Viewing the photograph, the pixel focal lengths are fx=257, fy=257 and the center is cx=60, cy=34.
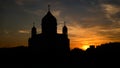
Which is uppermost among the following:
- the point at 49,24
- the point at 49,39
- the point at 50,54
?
Answer: the point at 49,24

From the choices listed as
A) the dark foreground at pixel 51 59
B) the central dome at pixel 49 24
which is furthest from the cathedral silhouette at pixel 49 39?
the dark foreground at pixel 51 59

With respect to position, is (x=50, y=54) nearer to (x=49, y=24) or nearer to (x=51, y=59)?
(x=51, y=59)

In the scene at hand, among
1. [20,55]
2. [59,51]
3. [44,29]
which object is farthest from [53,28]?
[20,55]

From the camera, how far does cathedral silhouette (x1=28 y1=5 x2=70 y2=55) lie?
52.2 metres

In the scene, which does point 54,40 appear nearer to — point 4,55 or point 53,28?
point 53,28

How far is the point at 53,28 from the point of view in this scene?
52.6 metres

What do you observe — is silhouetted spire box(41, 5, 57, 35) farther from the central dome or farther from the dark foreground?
the dark foreground

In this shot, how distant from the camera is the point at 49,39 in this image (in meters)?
52.7

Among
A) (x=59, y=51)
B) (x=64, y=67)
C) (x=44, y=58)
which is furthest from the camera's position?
(x=59, y=51)

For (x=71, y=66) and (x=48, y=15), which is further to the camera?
(x=48, y=15)

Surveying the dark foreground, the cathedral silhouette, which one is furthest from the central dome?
the dark foreground

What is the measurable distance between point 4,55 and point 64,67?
1670 centimetres

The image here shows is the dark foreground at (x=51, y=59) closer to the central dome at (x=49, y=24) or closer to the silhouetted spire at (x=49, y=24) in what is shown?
the silhouetted spire at (x=49, y=24)

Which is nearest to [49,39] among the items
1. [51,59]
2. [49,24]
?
[49,24]
